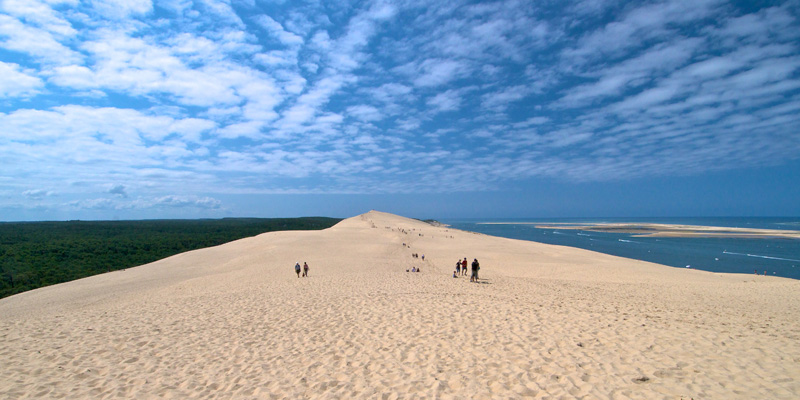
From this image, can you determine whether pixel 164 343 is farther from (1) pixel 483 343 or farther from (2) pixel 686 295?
(2) pixel 686 295

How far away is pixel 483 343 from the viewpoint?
7.64 metres

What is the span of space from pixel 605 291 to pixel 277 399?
47.4 feet

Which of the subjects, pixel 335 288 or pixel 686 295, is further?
pixel 335 288

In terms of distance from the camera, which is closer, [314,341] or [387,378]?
[387,378]

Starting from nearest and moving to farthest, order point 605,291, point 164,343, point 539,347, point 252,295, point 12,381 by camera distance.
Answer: point 12,381, point 539,347, point 164,343, point 252,295, point 605,291

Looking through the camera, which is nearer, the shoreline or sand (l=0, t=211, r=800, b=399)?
sand (l=0, t=211, r=800, b=399)

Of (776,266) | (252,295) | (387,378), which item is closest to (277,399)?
(387,378)

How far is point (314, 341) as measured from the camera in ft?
26.7

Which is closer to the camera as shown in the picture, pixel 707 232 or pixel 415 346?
pixel 415 346

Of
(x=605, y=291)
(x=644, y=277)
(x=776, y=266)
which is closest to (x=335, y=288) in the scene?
(x=605, y=291)

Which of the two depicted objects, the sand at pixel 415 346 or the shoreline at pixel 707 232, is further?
the shoreline at pixel 707 232

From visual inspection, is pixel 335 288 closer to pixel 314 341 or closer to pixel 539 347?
pixel 314 341

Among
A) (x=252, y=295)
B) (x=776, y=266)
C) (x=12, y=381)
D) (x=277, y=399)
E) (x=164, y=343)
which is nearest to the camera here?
(x=277, y=399)

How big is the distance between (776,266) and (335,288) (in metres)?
44.1
